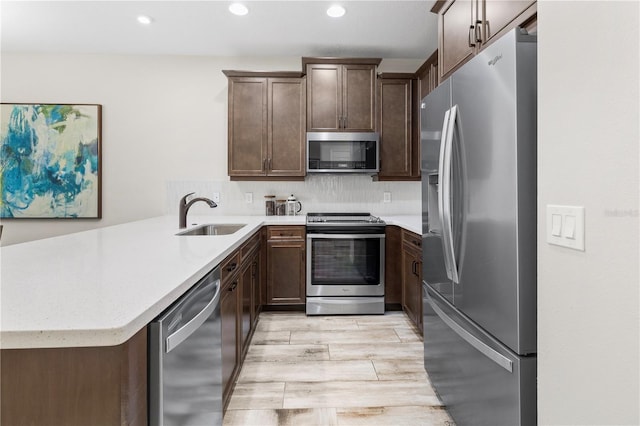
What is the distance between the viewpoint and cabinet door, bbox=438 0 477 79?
1.77 meters

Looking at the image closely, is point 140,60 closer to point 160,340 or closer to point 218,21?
point 218,21

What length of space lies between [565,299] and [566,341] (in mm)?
116

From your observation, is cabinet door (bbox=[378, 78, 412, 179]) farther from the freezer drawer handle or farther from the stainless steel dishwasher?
the stainless steel dishwasher

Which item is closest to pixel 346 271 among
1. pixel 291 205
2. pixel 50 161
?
pixel 291 205

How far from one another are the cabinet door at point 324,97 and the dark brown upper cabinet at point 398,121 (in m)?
0.45

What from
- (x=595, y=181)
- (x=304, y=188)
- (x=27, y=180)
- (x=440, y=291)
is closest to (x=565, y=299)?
(x=595, y=181)

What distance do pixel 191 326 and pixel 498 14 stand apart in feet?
5.85

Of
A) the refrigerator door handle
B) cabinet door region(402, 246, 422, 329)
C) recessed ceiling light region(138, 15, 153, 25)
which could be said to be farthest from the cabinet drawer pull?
recessed ceiling light region(138, 15, 153, 25)

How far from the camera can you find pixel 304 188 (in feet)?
12.6

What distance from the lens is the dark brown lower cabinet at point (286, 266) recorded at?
10.6 ft

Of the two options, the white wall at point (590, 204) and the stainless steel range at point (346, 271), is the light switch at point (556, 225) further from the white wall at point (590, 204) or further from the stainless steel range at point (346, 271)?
the stainless steel range at point (346, 271)

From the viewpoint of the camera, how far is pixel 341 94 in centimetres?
346

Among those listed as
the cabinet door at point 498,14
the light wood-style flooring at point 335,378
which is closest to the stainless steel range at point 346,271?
the light wood-style flooring at point 335,378

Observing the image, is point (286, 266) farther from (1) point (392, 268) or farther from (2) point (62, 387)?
(2) point (62, 387)
